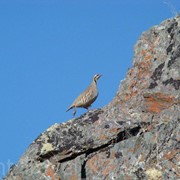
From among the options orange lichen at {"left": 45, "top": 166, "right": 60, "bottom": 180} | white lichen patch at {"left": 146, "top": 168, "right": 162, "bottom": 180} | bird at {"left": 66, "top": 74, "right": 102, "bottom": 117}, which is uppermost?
bird at {"left": 66, "top": 74, "right": 102, "bottom": 117}

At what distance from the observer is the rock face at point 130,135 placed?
1253cm

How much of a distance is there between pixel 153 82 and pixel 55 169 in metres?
2.93

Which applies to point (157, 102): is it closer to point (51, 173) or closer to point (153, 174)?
point (153, 174)

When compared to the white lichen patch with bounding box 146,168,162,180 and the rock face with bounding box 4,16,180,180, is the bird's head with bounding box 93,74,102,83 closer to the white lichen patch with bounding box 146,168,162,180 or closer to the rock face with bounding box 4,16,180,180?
the rock face with bounding box 4,16,180,180

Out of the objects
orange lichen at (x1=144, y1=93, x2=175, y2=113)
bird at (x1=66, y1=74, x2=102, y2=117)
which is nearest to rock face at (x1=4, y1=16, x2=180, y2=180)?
orange lichen at (x1=144, y1=93, x2=175, y2=113)

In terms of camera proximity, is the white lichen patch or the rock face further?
the rock face

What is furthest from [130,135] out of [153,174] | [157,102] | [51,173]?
[51,173]

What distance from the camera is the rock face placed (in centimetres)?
1253

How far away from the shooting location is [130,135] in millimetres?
13320

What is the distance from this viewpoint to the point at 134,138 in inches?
514

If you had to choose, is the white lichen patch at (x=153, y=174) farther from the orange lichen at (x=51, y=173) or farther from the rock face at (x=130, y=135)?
the orange lichen at (x=51, y=173)

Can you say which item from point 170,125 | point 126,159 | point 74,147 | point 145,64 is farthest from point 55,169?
point 145,64

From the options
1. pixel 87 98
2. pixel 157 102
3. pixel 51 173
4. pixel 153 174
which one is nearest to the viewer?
pixel 153 174

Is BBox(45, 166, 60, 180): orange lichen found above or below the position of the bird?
below
